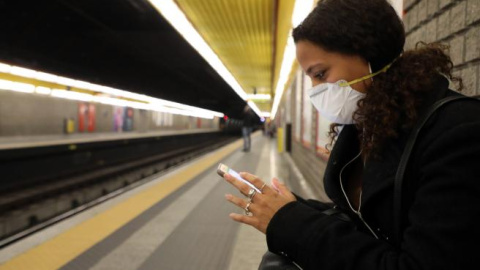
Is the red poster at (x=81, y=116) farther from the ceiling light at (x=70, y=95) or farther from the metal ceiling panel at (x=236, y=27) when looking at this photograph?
the metal ceiling panel at (x=236, y=27)

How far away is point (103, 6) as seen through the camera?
731 cm

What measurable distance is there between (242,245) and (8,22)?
21.8 feet

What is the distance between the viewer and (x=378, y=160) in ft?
2.85

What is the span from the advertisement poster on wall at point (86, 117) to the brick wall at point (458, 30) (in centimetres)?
1491

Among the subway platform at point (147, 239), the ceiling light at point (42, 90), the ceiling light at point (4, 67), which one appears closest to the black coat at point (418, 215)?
the subway platform at point (147, 239)

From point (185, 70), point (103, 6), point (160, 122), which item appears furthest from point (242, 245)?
point (160, 122)

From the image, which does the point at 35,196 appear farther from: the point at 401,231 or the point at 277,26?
the point at 401,231

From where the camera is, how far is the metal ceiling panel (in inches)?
252

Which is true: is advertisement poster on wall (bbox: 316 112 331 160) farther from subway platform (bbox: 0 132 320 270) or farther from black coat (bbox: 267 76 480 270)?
black coat (bbox: 267 76 480 270)

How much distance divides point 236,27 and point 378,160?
7354 millimetres

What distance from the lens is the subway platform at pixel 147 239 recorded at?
275cm

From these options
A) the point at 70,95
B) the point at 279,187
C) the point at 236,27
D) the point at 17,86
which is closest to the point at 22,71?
the point at 17,86

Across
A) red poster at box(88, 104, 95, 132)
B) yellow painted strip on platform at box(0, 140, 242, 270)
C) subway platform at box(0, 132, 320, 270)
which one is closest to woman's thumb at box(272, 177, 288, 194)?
subway platform at box(0, 132, 320, 270)

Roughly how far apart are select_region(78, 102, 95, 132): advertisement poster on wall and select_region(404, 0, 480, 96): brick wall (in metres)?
14.9
